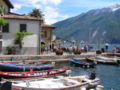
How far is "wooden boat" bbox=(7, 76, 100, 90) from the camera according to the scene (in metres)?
27.5

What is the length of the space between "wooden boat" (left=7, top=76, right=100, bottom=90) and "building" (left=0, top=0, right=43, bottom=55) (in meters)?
30.0

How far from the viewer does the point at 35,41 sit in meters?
61.9

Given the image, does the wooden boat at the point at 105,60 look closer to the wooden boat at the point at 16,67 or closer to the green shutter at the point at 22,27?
the green shutter at the point at 22,27

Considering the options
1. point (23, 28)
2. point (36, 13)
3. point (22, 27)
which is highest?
point (36, 13)

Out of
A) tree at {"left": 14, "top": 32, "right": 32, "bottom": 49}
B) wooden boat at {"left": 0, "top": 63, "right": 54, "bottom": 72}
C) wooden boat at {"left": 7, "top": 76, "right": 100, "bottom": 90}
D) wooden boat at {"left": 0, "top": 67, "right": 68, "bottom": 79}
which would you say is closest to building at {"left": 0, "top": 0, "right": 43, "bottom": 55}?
tree at {"left": 14, "top": 32, "right": 32, "bottom": 49}

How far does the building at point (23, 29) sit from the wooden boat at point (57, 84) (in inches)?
1182

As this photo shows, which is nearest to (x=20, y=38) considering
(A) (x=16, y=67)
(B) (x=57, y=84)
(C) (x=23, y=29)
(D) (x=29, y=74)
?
(C) (x=23, y=29)

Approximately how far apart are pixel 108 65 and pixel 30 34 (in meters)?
14.8

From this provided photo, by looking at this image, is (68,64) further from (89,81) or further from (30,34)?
(89,81)

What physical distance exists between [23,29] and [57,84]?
105ft

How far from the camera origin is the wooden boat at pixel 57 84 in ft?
90.3

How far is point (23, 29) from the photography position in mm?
60531

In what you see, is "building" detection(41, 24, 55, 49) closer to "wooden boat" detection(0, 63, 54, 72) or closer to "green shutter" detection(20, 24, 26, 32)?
"green shutter" detection(20, 24, 26, 32)

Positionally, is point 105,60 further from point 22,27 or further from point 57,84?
point 57,84
